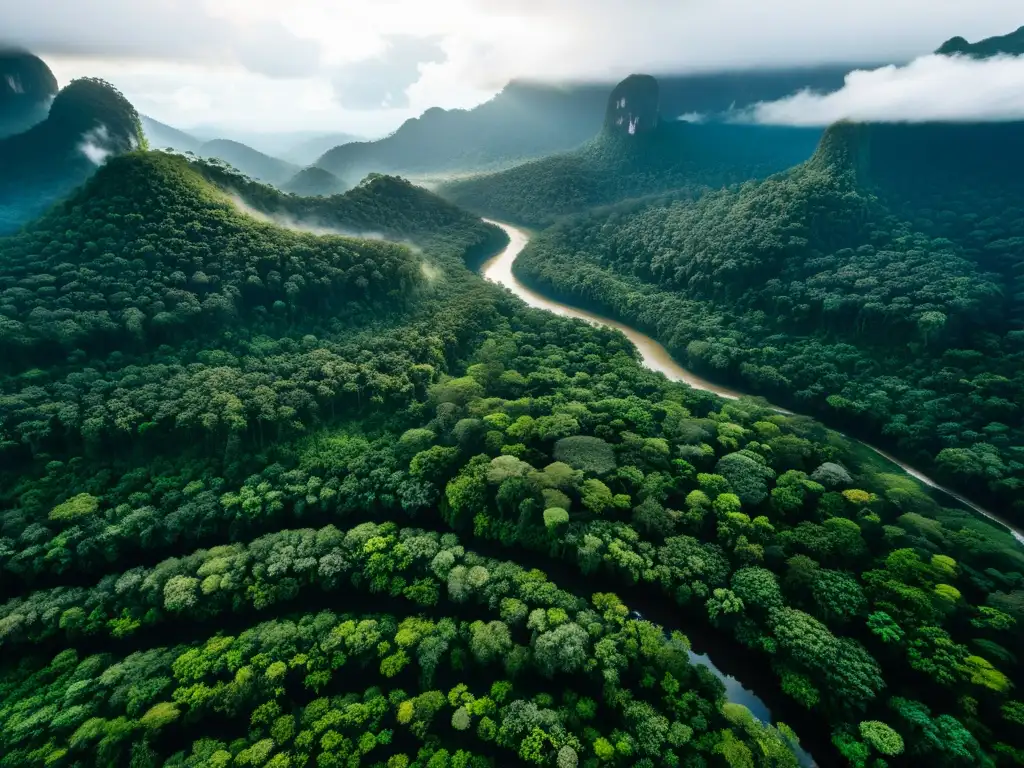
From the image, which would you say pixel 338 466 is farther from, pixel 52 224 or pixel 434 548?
pixel 52 224

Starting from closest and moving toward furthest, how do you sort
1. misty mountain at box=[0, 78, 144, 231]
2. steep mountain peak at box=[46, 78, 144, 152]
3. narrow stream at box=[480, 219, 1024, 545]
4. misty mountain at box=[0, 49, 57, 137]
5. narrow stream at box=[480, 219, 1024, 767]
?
narrow stream at box=[480, 219, 1024, 767], narrow stream at box=[480, 219, 1024, 545], misty mountain at box=[0, 78, 144, 231], steep mountain peak at box=[46, 78, 144, 152], misty mountain at box=[0, 49, 57, 137]

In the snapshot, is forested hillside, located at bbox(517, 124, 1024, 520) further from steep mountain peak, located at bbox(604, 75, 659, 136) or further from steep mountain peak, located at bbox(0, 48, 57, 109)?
steep mountain peak, located at bbox(0, 48, 57, 109)

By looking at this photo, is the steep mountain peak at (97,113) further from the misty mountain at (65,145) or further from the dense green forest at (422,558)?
the dense green forest at (422,558)

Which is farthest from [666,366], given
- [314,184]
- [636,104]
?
[314,184]

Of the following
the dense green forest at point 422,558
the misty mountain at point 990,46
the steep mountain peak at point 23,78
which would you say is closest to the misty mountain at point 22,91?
the steep mountain peak at point 23,78

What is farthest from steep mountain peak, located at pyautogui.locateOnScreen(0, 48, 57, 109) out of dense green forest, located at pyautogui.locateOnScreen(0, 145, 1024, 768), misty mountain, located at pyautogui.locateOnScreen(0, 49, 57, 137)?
dense green forest, located at pyautogui.locateOnScreen(0, 145, 1024, 768)

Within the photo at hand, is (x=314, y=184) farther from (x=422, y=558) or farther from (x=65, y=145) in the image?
(x=422, y=558)
